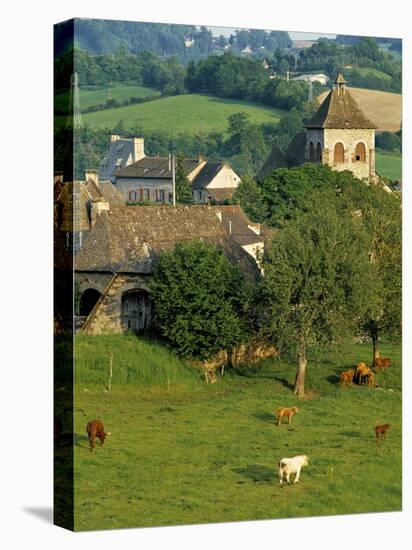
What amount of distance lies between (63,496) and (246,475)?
2893 mm

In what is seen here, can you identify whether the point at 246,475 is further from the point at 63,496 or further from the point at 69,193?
the point at 69,193

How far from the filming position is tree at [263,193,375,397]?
29656mm

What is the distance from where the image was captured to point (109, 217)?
92.8 ft

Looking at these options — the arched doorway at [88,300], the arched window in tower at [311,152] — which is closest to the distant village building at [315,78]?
the arched window in tower at [311,152]

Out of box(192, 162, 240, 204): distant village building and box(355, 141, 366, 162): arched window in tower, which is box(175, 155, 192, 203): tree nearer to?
box(192, 162, 240, 204): distant village building

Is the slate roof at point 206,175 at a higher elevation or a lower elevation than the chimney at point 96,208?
higher

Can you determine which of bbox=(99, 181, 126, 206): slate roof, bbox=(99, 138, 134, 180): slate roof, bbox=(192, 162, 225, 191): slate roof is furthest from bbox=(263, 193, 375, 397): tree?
bbox=(99, 138, 134, 180): slate roof

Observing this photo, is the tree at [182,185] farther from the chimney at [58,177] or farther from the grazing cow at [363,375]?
the grazing cow at [363,375]

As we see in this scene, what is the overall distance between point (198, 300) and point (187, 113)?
2.96m

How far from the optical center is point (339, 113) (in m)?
30.6

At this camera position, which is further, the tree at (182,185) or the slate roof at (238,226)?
the slate roof at (238,226)

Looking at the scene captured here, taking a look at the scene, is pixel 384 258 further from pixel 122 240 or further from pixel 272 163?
pixel 122 240

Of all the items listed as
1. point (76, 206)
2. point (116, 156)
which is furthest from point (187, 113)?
point (76, 206)

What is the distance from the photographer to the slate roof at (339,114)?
1196 inches
